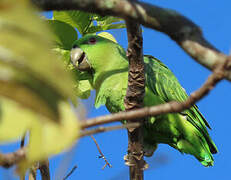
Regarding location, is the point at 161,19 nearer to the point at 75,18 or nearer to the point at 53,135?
the point at 53,135

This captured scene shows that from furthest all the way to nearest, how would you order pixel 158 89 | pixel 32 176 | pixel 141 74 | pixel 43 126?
pixel 158 89
pixel 141 74
pixel 32 176
pixel 43 126

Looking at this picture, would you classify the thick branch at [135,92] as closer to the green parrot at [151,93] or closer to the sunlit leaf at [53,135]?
the green parrot at [151,93]

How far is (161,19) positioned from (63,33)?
114 cm

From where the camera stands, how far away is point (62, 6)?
67 cm

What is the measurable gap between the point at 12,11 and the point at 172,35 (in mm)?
466

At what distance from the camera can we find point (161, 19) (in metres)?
0.73

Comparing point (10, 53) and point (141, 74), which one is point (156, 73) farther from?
point (10, 53)

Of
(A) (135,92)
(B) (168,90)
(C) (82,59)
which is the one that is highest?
(C) (82,59)

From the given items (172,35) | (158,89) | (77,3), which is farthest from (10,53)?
(158,89)

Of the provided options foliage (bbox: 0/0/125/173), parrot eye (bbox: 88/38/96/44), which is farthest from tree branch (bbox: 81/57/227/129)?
parrot eye (bbox: 88/38/96/44)

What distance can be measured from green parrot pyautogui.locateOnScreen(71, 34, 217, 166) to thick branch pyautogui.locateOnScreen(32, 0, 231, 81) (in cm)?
169

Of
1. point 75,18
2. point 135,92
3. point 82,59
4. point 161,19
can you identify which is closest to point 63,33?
point 75,18

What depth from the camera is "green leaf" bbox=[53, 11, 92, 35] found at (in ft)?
5.81

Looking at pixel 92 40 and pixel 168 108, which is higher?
pixel 92 40
